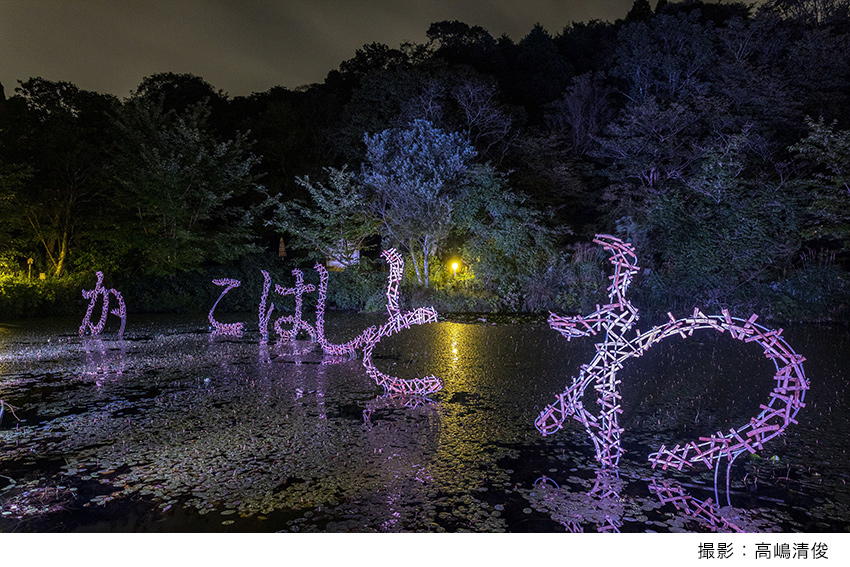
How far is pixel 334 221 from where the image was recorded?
2055 cm

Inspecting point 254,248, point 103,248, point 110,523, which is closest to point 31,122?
point 103,248

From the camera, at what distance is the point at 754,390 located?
7.18 m

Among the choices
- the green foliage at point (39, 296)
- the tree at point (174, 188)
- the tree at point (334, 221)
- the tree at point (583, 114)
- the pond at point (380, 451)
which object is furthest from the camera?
the tree at point (583, 114)

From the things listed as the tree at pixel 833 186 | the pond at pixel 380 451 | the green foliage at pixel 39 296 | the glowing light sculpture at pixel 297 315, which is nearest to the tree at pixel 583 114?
the tree at pixel 833 186

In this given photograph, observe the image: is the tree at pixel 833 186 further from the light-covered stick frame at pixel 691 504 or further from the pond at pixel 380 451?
the light-covered stick frame at pixel 691 504

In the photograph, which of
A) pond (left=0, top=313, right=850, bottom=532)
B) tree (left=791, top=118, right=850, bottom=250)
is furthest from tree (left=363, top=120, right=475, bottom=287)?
pond (left=0, top=313, right=850, bottom=532)

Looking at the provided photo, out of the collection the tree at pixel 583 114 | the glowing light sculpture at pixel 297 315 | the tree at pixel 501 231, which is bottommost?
the glowing light sculpture at pixel 297 315

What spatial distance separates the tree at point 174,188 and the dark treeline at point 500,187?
7cm

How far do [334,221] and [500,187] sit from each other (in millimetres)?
5910

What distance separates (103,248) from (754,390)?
19.0 m

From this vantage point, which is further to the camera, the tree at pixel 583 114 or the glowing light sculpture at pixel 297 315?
the tree at pixel 583 114

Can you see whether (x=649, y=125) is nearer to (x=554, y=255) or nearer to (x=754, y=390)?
(x=554, y=255)

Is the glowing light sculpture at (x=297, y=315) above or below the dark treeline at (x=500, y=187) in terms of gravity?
below

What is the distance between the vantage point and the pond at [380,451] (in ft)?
11.7
